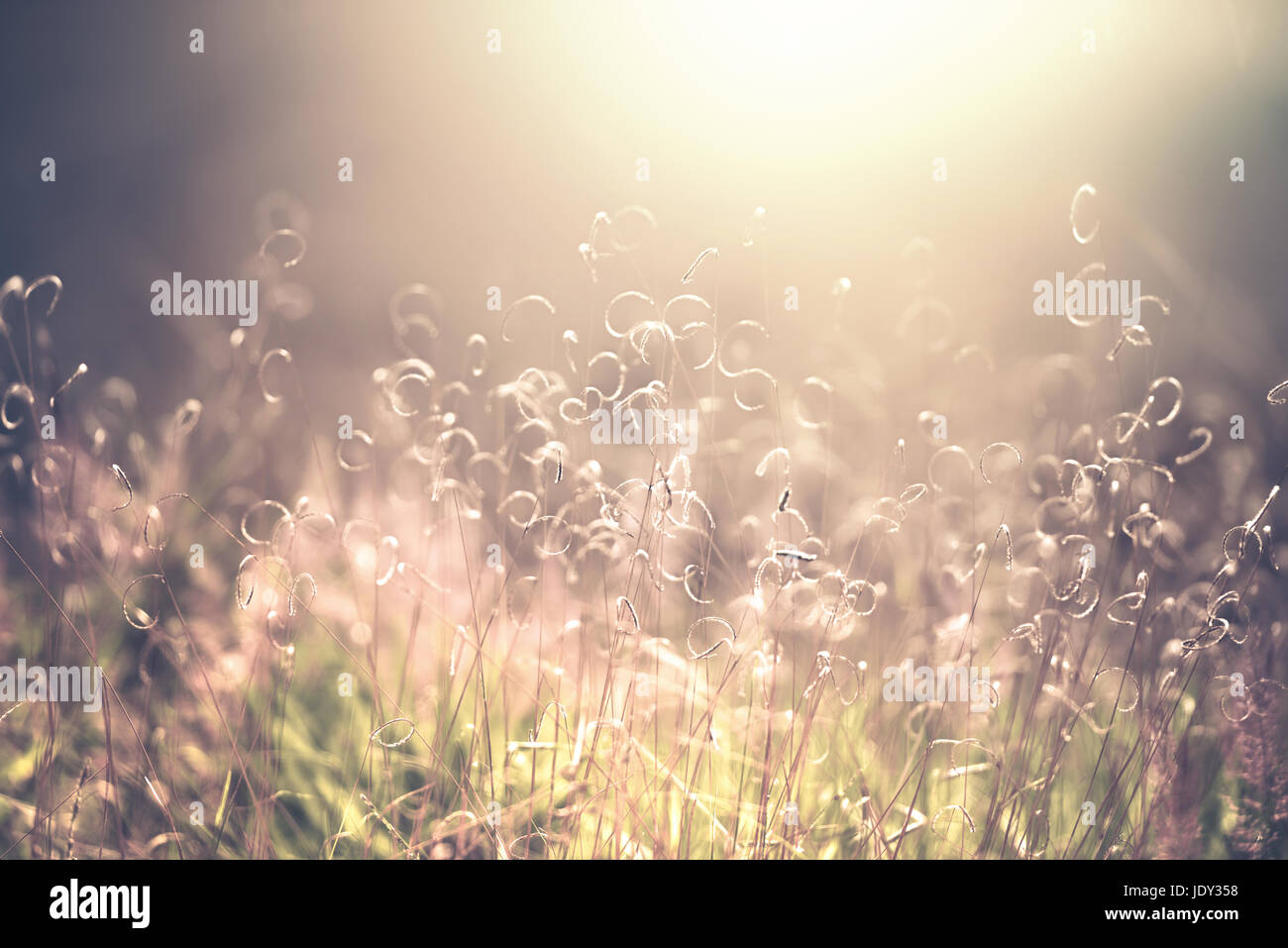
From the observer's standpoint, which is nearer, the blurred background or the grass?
the grass

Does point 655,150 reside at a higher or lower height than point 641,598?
higher

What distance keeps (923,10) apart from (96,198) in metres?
2.13

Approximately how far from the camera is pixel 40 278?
5.97 feet

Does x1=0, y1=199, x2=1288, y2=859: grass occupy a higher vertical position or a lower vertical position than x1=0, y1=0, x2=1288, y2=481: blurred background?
lower

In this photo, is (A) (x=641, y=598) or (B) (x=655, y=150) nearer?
(A) (x=641, y=598)

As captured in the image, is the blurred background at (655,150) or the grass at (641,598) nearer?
the grass at (641,598)

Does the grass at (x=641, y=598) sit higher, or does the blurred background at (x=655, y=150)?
the blurred background at (x=655, y=150)

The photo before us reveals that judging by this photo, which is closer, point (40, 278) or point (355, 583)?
point (355, 583)
